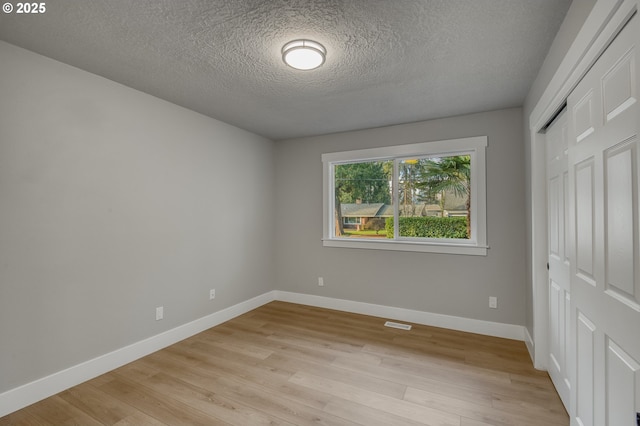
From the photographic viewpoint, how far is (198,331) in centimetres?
329

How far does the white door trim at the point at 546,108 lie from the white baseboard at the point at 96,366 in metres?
3.34

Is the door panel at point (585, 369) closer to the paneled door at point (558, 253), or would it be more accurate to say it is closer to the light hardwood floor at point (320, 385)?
the paneled door at point (558, 253)

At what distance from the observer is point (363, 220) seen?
13.5 feet

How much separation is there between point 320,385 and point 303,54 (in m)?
2.47

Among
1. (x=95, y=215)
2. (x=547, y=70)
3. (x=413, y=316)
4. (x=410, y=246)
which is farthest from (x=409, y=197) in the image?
(x=95, y=215)

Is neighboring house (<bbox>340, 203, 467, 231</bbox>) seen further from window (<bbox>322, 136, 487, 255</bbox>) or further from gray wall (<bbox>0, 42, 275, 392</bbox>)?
gray wall (<bbox>0, 42, 275, 392</bbox>)

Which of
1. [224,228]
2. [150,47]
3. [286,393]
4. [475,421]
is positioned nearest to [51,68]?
[150,47]

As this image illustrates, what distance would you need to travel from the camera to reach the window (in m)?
3.36

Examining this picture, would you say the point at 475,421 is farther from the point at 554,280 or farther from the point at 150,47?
the point at 150,47

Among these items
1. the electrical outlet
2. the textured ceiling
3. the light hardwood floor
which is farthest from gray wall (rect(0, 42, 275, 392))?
the electrical outlet

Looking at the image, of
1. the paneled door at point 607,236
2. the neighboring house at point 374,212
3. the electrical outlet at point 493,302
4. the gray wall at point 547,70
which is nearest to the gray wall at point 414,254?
the electrical outlet at point 493,302

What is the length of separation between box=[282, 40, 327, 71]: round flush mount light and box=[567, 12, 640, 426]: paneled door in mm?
1504

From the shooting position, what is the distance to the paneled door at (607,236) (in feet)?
3.37

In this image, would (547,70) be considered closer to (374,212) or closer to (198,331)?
(374,212)
